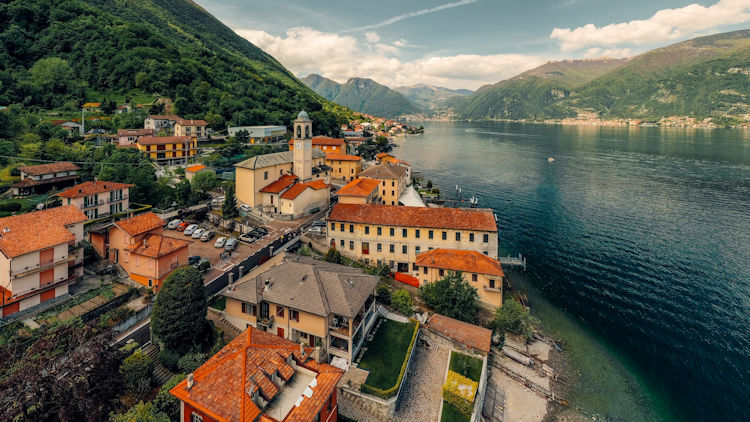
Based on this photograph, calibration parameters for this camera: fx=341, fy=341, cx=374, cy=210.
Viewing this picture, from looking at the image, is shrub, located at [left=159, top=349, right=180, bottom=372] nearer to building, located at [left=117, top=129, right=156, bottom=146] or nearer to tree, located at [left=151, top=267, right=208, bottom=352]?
tree, located at [left=151, top=267, right=208, bottom=352]

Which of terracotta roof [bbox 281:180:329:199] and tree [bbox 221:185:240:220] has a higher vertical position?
terracotta roof [bbox 281:180:329:199]

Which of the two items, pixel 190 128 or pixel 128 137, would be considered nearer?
pixel 128 137

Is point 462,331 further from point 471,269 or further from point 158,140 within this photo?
point 158,140

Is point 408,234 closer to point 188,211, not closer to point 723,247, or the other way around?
point 188,211

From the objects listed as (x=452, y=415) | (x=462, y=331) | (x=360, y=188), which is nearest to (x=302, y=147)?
(x=360, y=188)

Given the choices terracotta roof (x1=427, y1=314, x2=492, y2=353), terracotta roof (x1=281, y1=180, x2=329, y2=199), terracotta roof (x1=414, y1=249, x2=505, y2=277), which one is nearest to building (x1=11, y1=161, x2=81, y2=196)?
terracotta roof (x1=281, y1=180, x2=329, y2=199)

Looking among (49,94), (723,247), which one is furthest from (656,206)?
(49,94)

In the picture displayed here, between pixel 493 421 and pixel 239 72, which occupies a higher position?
pixel 239 72
